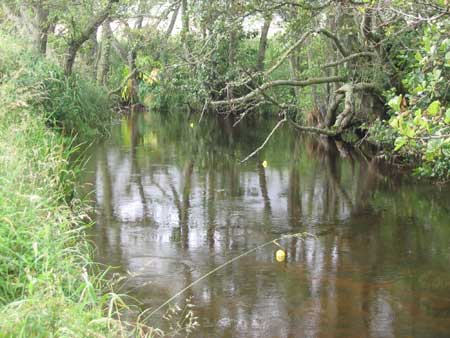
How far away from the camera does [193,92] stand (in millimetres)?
20781

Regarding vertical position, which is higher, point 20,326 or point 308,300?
point 20,326

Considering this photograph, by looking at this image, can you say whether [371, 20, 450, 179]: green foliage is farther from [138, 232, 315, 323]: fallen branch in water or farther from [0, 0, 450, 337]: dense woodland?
[138, 232, 315, 323]: fallen branch in water

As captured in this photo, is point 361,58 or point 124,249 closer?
point 124,249

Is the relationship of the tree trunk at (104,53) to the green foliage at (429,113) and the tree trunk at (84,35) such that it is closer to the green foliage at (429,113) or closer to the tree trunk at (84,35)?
the tree trunk at (84,35)

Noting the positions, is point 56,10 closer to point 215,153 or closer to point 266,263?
point 215,153

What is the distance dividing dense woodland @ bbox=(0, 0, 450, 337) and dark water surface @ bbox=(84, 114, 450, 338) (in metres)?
0.76

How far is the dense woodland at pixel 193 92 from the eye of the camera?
421 cm

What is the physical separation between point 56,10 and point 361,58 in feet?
27.4

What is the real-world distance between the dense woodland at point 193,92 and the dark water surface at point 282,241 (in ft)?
2.50

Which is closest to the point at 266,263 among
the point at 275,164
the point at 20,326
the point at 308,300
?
the point at 308,300

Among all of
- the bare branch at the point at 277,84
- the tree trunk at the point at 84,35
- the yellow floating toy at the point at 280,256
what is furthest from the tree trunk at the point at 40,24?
the yellow floating toy at the point at 280,256

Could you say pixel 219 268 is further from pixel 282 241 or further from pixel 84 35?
pixel 84 35

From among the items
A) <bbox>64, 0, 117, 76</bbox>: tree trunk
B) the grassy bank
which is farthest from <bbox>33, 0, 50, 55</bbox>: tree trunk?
the grassy bank

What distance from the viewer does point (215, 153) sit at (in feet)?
51.7
